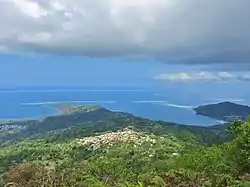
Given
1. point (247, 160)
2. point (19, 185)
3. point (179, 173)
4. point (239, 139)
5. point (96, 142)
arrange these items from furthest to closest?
point (96, 142) < point (239, 139) < point (247, 160) < point (179, 173) < point (19, 185)

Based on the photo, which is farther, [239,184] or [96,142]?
[96,142]

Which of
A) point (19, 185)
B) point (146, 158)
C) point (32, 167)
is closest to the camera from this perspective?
point (19, 185)

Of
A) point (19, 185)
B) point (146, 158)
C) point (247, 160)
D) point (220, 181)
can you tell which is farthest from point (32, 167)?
point (146, 158)

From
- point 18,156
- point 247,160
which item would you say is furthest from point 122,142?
point 247,160

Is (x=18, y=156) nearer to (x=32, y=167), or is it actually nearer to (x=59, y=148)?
(x=59, y=148)

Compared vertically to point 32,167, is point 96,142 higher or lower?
lower

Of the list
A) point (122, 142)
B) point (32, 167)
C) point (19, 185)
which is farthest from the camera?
point (122, 142)

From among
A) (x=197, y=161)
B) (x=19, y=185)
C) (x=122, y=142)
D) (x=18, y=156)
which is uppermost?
(x=19, y=185)

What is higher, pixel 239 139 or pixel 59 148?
pixel 239 139

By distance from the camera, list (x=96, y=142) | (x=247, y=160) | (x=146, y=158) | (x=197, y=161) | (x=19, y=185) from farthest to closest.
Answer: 1. (x=96, y=142)
2. (x=146, y=158)
3. (x=197, y=161)
4. (x=247, y=160)
5. (x=19, y=185)

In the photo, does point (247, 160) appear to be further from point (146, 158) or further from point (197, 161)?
point (146, 158)
